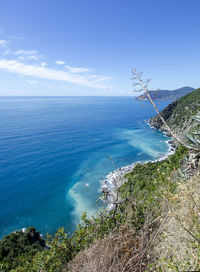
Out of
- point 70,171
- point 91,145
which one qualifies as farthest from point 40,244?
point 91,145

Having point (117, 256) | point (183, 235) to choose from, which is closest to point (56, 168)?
point (117, 256)

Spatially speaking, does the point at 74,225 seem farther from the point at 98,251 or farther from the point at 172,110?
the point at 172,110

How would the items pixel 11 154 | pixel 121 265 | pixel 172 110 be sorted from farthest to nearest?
pixel 172 110, pixel 11 154, pixel 121 265

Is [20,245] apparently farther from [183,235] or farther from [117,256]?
[183,235]

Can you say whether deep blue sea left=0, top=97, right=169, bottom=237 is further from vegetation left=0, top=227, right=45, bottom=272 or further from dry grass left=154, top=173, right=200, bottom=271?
dry grass left=154, top=173, right=200, bottom=271

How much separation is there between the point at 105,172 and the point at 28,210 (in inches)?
718

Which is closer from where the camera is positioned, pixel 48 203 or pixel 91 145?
pixel 48 203

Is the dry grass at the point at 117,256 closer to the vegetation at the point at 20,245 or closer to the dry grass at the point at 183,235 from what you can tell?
the dry grass at the point at 183,235

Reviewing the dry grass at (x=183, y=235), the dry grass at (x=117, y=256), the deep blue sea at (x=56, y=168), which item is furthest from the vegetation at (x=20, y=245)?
the dry grass at (x=183, y=235)

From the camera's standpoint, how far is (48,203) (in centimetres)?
2769

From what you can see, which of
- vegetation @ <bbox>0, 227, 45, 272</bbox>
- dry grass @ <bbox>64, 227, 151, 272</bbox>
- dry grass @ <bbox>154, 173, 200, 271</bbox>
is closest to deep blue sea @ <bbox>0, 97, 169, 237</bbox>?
vegetation @ <bbox>0, 227, 45, 272</bbox>

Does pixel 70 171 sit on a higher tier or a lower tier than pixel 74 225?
higher

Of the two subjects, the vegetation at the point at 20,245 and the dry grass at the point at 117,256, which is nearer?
the dry grass at the point at 117,256

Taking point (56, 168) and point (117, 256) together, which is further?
point (56, 168)
